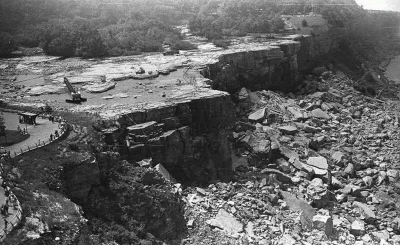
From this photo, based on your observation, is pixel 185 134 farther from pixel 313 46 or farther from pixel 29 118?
pixel 313 46

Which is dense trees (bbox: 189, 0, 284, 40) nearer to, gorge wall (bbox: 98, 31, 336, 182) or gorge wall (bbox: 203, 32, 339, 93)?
gorge wall (bbox: 203, 32, 339, 93)

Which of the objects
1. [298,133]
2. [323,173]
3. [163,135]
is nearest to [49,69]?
[163,135]

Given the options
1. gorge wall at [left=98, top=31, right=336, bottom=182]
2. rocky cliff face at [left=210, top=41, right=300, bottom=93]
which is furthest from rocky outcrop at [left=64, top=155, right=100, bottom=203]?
rocky cliff face at [left=210, top=41, right=300, bottom=93]

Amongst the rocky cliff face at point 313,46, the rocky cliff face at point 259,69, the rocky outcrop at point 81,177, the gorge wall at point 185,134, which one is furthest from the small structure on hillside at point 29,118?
the rocky cliff face at point 313,46

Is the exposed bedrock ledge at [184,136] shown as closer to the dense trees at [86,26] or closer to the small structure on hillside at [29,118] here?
the small structure on hillside at [29,118]

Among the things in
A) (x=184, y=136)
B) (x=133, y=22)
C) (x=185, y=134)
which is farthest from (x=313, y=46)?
(x=184, y=136)

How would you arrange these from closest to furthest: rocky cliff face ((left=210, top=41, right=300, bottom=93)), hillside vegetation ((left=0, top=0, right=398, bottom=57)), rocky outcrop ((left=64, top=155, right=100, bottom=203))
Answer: rocky outcrop ((left=64, top=155, right=100, bottom=203)) < rocky cliff face ((left=210, top=41, right=300, bottom=93)) < hillside vegetation ((left=0, top=0, right=398, bottom=57))

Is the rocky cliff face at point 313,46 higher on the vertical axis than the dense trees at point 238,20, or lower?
lower

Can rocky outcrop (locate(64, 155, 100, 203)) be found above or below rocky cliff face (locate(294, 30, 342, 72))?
above

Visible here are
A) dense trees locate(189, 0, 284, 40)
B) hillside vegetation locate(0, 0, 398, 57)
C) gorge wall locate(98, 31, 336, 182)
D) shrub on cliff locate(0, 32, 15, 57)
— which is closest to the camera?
gorge wall locate(98, 31, 336, 182)

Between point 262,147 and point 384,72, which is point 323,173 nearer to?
point 262,147
